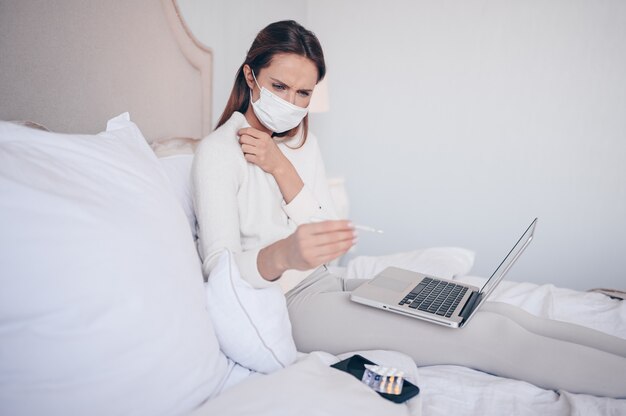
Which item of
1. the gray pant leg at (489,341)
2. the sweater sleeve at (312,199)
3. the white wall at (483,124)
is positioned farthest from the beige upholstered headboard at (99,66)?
the gray pant leg at (489,341)

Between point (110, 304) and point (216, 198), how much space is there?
461mm

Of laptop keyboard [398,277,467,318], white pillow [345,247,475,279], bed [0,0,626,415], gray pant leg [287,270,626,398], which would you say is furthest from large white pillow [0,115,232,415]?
white pillow [345,247,475,279]

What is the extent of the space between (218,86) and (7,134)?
128 cm

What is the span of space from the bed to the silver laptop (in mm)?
102

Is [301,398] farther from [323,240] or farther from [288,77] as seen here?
[288,77]

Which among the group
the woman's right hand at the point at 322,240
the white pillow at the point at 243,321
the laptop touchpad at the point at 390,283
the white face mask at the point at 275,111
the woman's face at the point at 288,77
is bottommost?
the laptop touchpad at the point at 390,283

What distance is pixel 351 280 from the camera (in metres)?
1.28

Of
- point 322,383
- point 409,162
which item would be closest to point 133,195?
point 322,383

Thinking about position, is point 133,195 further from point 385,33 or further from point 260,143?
point 385,33

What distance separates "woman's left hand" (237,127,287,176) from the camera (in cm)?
112

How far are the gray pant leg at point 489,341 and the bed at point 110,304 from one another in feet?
0.10

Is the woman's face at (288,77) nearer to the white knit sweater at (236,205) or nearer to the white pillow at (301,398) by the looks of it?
the white knit sweater at (236,205)

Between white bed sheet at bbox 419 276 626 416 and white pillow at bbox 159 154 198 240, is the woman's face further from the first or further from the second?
white bed sheet at bbox 419 276 626 416

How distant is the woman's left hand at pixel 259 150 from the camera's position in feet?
3.67
